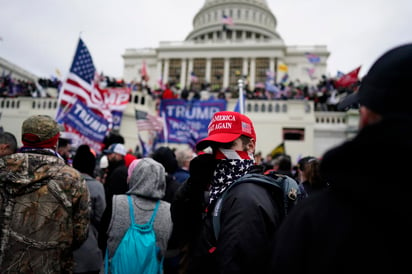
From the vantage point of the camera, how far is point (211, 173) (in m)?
2.15

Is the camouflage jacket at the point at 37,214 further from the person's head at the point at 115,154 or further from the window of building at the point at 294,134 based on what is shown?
the window of building at the point at 294,134

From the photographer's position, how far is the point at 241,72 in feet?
151

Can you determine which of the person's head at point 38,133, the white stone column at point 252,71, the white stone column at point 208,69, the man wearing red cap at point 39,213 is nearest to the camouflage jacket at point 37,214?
the man wearing red cap at point 39,213

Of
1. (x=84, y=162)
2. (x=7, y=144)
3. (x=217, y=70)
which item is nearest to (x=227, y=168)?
(x=84, y=162)

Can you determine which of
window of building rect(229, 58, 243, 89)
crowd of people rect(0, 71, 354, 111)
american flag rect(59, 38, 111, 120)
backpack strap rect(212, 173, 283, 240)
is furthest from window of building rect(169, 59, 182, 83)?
backpack strap rect(212, 173, 283, 240)

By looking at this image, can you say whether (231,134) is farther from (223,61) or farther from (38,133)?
(223,61)

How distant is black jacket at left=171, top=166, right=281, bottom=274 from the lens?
1537mm

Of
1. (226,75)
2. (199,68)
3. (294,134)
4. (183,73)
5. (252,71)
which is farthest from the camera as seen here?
(199,68)

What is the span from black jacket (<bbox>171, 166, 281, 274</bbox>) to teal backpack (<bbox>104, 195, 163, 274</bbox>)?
114cm

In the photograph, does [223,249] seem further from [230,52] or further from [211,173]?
[230,52]

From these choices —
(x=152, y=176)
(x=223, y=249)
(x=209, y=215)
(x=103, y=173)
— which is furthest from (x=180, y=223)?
(x=103, y=173)

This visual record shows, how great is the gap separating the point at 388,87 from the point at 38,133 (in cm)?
246

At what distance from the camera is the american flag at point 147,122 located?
1026cm

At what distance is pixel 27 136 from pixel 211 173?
Result: 5.05ft
